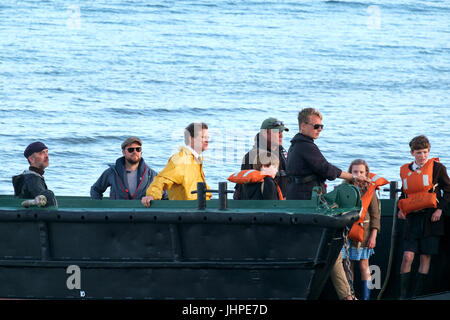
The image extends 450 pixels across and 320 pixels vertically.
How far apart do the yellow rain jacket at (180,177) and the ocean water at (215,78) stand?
10.9m

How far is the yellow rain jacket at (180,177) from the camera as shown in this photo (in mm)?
7711

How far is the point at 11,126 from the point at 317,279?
785 inches

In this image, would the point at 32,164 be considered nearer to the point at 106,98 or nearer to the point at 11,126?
the point at 11,126

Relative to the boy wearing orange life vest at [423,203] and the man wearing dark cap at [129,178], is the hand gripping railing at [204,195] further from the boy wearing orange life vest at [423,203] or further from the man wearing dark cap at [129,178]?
the boy wearing orange life vest at [423,203]

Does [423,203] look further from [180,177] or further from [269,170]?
[180,177]

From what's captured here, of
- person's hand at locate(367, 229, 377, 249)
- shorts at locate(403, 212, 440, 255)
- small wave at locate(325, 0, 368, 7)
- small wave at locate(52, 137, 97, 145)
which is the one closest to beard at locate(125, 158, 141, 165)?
person's hand at locate(367, 229, 377, 249)

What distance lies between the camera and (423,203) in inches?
320

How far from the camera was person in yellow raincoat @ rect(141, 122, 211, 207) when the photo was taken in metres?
7.72

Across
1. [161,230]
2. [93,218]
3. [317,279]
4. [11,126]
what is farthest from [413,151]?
[11,126]

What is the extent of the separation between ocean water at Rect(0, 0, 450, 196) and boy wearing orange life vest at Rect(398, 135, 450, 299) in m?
11.1

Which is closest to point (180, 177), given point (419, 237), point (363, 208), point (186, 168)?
point (186, 168)

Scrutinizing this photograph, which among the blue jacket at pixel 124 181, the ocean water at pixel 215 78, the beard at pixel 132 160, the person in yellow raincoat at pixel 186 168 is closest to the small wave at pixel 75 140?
the ocean water at pixel 215 78

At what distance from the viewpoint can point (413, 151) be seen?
8.20 m

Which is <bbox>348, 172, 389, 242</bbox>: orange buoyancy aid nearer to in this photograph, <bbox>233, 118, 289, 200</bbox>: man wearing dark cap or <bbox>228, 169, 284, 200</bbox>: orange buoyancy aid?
<bbox>233, 118, 289, 200</bbox>: man wearing dark cap
